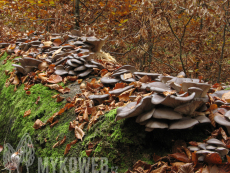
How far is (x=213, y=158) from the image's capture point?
1.22m

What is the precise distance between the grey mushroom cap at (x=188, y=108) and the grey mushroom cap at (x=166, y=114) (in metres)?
0.05

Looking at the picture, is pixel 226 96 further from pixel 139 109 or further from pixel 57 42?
pixel 57 42

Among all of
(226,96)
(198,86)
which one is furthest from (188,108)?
(226,96)

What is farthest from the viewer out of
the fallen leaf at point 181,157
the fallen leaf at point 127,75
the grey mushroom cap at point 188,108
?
the fallen leaf at point 127,75

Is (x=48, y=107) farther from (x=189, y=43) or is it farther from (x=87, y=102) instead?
(x=189, y=43)

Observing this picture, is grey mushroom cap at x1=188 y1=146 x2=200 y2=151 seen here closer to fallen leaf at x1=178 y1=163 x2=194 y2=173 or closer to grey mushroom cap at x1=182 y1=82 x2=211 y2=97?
fallen leaf at x1=178 y1=163 x2=194 y2=173

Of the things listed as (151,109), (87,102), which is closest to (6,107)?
(87,102)

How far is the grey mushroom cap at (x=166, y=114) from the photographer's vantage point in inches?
57.5

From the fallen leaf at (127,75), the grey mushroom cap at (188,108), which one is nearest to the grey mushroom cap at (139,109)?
the grey mushroom cap at (188,108)

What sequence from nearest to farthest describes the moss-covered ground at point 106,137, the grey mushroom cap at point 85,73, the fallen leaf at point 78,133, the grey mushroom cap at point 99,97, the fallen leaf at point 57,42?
the moss-covered ground at point 106,137
the fallen leaf at point 78,133
the grey mushroom cap at point 99,97
the grey mushroom cap at point 85,73
the fallen leaf at point 57,42

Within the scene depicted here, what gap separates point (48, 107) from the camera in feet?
9.39

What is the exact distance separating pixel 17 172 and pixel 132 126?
1879mm

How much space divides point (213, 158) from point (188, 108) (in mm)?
434

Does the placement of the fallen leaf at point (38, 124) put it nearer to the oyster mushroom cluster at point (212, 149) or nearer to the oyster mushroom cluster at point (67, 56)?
the oyster mushroom cluster at point (67, 56)
